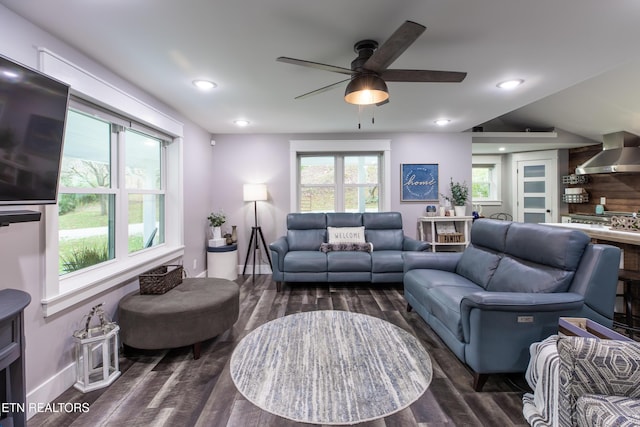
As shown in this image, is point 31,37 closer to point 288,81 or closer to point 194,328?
point 288,81

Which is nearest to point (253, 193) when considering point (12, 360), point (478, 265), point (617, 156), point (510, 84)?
point (478, 265)

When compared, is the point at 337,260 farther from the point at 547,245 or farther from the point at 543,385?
the point at 543,385

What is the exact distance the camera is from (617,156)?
4.64 m

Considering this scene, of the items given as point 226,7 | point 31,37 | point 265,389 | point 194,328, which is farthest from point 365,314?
point 31,37

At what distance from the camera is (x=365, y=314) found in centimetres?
309

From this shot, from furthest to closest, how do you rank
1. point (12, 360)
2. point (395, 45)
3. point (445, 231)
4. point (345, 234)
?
point (445, 231), point (345, 234), point (395, 45), point (12, 360)

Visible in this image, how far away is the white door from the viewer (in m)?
5.97

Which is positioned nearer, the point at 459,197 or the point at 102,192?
the point at 102,192

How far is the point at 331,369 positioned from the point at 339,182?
11.2ft

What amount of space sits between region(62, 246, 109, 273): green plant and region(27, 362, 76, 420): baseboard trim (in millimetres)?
703

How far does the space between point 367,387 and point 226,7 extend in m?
2.50

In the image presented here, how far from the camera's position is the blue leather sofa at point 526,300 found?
1.76 meters

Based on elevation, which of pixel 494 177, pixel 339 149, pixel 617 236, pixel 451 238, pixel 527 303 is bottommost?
Answer: pixel 527 303

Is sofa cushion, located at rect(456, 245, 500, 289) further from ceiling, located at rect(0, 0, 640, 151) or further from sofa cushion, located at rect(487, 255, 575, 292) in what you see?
ceiling, located at rect(0, 0, 640, 151)
